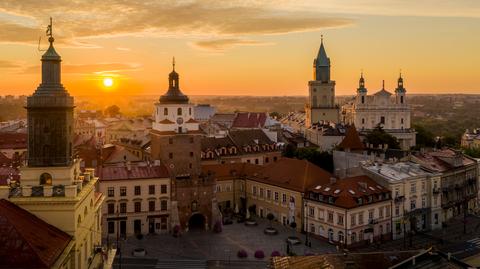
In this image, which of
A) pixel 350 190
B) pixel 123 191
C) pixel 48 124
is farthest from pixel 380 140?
pixel 48 124

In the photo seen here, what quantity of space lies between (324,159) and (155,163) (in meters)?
30.6

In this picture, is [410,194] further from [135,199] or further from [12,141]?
[12,141]

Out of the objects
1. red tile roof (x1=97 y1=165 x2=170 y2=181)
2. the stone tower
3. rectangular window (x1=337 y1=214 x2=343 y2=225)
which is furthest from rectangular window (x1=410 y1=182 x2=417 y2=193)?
the stone tower

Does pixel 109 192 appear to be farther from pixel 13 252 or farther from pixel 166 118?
pixel 13 252

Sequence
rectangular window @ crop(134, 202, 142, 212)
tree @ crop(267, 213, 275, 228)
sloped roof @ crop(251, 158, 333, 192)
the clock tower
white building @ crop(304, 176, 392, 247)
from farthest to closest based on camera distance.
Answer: tree @ crop(267, 213, 275, 228) < the clock tower < sloped roof @ crop(251, 158, 333, 192) < rectangular window @ crop(134, 202, 142, 212) < white building @ crop(304, 176, 392, 247)

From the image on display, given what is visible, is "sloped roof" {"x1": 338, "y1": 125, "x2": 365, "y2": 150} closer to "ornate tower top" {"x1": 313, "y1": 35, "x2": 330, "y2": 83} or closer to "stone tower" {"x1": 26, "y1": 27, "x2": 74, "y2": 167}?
"ornate tower top" {"x1": 313, "y1": 35, "x2": 330, "y2": 83}

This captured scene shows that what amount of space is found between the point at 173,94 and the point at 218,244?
21.0 meters

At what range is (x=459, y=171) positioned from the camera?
251 feet

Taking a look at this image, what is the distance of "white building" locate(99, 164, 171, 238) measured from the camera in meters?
64.9

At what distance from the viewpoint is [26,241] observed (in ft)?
76.7

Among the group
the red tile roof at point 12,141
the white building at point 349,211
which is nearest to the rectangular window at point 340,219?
the white building at point 349,211

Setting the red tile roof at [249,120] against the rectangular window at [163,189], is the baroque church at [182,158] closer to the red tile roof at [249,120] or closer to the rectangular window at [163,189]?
the rectangular window at [163,189]

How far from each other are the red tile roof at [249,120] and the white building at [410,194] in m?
62.3

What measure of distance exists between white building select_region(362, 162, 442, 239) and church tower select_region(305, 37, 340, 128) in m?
64.2
